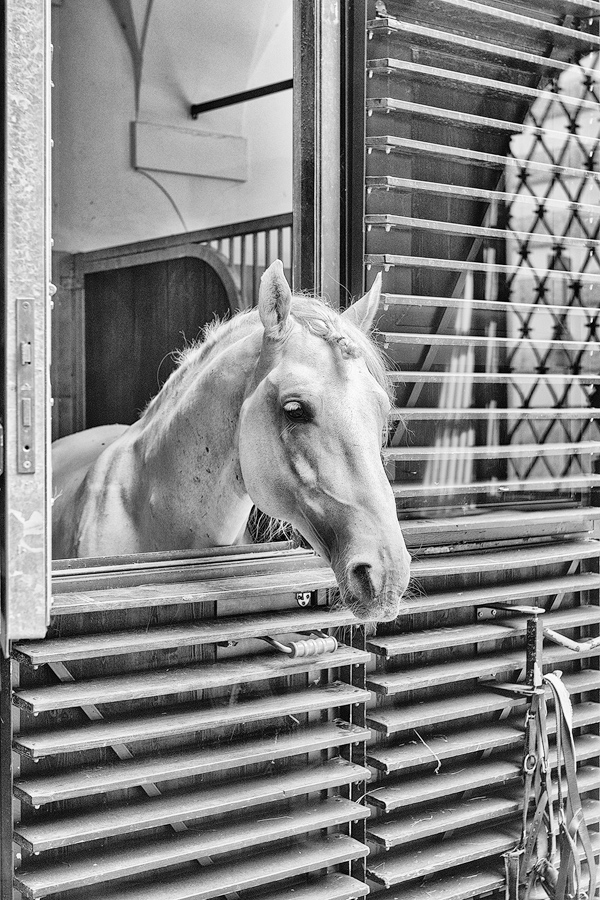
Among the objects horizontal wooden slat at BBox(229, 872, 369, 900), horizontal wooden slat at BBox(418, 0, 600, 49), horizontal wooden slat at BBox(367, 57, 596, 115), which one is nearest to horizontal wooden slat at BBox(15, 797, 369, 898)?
horizontal wooden slat at BBox(229, 872, 369, 900)

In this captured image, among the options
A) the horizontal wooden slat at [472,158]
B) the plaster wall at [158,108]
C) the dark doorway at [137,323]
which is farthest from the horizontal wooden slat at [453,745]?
the plaster wall at [158,108]

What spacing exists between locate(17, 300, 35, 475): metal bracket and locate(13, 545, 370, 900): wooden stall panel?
1.01 ft

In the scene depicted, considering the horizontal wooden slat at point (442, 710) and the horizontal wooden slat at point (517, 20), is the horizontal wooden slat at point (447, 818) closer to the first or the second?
the horizontal wooden slat at point (442, 710)

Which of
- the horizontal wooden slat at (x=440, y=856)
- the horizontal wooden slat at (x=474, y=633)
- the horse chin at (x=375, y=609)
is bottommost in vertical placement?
the horizontal wooden slat at (x=440, y=856)

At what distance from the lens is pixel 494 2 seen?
2.57 m

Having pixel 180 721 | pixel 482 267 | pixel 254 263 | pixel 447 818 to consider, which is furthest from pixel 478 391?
pixel 254 263

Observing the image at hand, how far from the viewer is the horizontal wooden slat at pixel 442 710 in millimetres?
2236

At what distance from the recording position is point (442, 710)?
7.68 feet

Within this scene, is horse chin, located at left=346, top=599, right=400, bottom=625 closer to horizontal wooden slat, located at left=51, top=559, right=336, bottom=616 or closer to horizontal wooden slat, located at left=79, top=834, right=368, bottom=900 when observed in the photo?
horizontal wooden slat, located at left=51, top=559, right=336, bottom=616

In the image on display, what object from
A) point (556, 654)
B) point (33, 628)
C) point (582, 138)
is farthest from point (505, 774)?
point (582, 138)

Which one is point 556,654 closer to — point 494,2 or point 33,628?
point 33,628

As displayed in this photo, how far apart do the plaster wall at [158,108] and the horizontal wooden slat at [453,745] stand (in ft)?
11.5

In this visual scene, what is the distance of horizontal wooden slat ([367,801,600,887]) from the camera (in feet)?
7.34

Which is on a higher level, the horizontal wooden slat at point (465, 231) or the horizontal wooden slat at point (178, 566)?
the horizontal wooden slat at point (465, 231)
